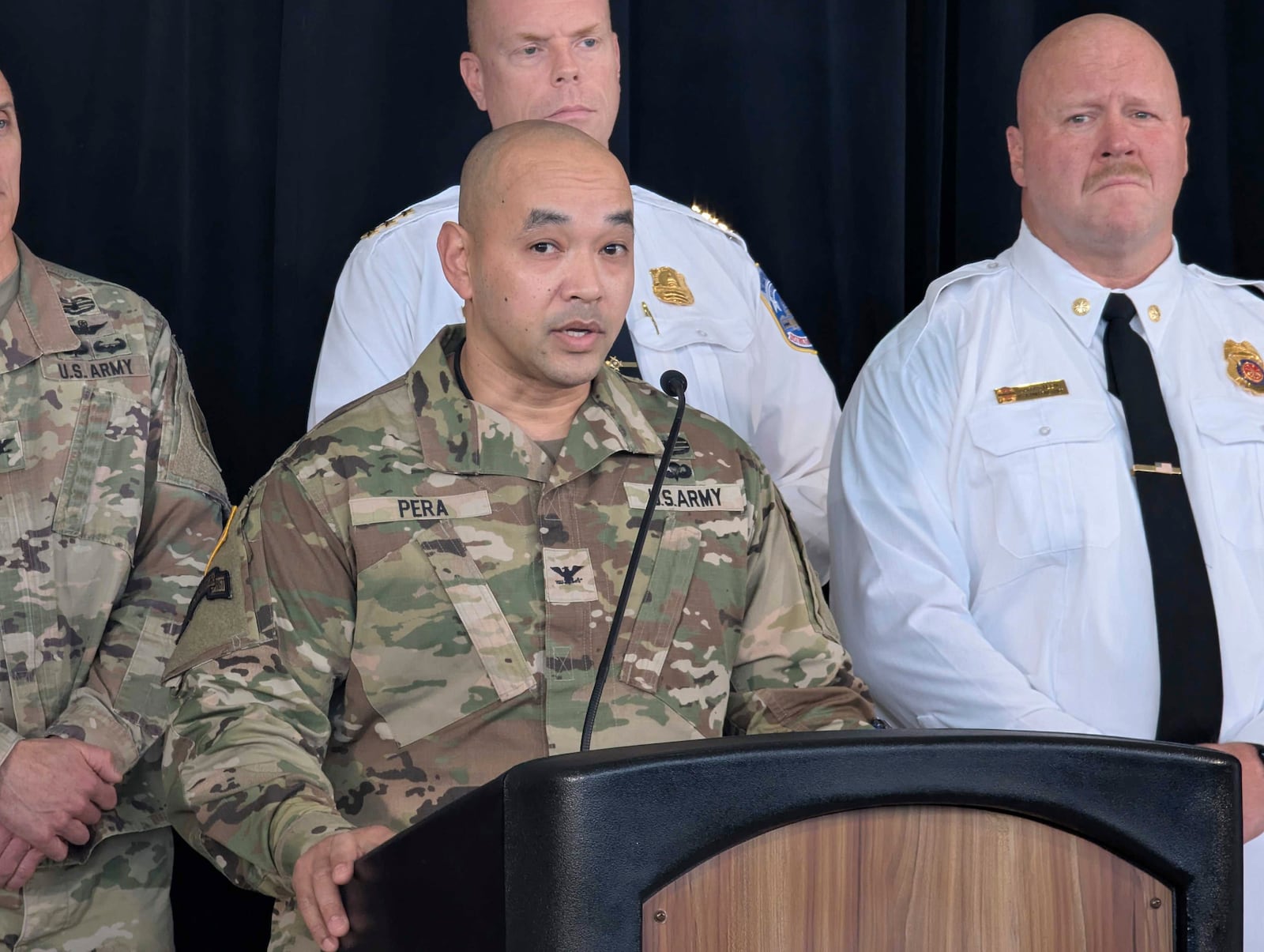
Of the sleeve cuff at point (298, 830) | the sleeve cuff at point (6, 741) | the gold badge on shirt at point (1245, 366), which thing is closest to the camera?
the sleeve cuff at point (298, 830)

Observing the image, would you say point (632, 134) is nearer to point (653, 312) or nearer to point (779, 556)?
point (653, 312)

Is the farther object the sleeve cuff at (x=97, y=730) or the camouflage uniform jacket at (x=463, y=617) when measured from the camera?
the sleeve cuff at (x=97, y=730)

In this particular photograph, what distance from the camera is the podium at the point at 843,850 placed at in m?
0.89

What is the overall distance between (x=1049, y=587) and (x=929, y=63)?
1450 mm

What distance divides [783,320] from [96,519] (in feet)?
3.85

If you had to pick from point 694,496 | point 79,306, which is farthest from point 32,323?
point 694,496

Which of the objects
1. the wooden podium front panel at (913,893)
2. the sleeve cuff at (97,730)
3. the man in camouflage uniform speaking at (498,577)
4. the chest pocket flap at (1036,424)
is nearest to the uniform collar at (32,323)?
the sleeve cuff at (97,730)

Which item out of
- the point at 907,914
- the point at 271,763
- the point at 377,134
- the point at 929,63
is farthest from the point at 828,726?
the point at 929,63

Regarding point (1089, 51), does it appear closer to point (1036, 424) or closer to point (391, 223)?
point (1036, 424)

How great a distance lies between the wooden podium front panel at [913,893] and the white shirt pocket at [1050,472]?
134 centimetres

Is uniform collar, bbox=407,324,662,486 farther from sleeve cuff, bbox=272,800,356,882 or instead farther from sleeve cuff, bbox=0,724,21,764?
sleeve cuff, bbox=0,724,21,764

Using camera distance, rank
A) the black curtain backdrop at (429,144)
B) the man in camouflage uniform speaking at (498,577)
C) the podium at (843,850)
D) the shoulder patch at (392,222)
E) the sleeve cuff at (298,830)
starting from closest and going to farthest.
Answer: the podium at (843,850) < the sleeve cuff at (298,830) < the man in camouflage uniform speaking at (498,577) < the shoulder patch at (392,222) < the black curtain backdrop at (429,144)

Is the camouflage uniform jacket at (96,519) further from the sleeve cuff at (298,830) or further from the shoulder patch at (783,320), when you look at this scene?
the shoulder patch at (783,320)

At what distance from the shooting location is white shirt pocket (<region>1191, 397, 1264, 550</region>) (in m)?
2.33
